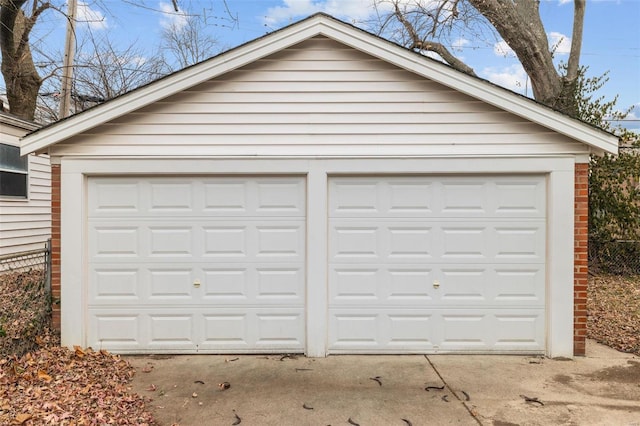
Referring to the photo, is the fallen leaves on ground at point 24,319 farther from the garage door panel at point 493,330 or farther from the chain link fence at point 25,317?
the garage door panel at point 493,330

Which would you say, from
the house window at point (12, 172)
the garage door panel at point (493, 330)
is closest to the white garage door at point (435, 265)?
the garage door panel at point (493, 330)

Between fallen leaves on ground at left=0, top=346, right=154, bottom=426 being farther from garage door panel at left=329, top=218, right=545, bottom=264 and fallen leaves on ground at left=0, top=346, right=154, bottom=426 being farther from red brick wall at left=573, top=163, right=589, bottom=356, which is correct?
red brick wall at left=573, top=163, right=589, bottom=356

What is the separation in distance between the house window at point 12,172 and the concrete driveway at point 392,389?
659cm

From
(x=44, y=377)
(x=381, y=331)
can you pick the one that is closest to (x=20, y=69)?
(x=44, y=377)

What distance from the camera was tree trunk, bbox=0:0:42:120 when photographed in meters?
13.9

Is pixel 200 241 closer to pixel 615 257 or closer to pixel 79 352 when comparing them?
pixel 79 352

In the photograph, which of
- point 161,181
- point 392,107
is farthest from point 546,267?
point 161,181

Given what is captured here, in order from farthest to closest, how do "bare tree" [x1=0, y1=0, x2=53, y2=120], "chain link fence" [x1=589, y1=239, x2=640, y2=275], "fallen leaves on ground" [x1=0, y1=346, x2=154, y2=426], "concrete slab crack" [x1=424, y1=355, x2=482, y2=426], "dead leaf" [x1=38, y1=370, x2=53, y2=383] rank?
"bare tree" [x1=0, y1=0, x2=53, y2=120]
"chain link fence" [x1=589, y1=239, x2=640, y2=275]
"dead leaf" [x1=38, y1=370, x2=53, y2=383]
"concrete slab crack" [x1=424, y1=355, x2=482, y2=426]
"fallen leaves on ground" [x1=0, y1=346, x2=154, y2=426]

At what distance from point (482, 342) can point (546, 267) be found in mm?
1250

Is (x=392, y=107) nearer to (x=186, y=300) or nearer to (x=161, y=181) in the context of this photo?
(x=161, y=181)

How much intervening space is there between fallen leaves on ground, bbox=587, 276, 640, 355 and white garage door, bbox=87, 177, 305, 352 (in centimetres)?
445

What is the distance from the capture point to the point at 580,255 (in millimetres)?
5734

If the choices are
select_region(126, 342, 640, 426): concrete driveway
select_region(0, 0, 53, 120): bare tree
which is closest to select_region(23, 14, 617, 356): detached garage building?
select_region(126, 342, 640, 426): concrete driveway

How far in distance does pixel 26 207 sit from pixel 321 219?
8.46 m
